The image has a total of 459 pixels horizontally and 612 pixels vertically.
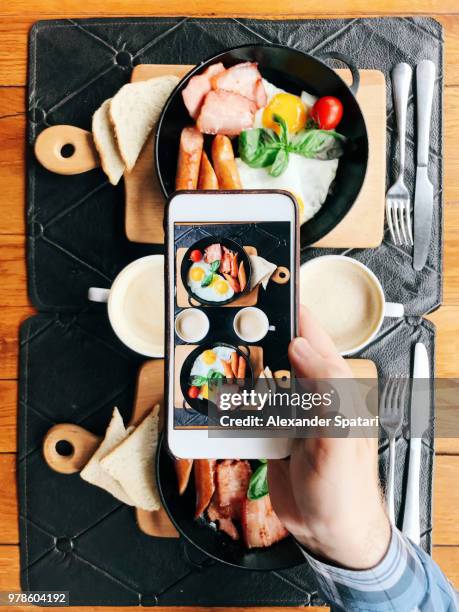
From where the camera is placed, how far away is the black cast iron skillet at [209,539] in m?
0.88

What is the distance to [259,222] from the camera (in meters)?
0.68

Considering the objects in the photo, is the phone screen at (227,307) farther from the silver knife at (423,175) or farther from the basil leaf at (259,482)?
the silver knife at (423,175)

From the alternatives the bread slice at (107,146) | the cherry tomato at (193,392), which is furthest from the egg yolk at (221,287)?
the bread slice at (107,146)

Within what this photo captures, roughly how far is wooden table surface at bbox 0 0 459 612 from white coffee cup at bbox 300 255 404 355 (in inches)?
4.7

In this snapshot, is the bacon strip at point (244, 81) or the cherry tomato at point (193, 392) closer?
the cherry tomato at point (193, 392)

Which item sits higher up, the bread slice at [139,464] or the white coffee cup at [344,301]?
the white coffee cup at [344,301]

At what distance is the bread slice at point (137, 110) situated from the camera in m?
0.91

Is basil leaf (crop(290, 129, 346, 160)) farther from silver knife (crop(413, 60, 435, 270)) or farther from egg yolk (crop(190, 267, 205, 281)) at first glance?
egg yolk (crop(190, 267, 205, 281))

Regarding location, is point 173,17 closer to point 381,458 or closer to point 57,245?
point 57,245

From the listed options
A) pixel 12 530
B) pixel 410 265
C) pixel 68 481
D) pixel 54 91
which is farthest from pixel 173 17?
pixel 12 530

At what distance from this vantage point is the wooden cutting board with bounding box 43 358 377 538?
0.93 meters

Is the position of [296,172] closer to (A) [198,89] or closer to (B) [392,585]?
(A) [198,89]

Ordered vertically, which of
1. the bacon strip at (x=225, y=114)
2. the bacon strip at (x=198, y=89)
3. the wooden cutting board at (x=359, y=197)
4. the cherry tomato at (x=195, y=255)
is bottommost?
the cherry tomato at (x=195, y=255)

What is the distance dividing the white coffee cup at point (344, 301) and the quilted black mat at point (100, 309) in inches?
2.1
